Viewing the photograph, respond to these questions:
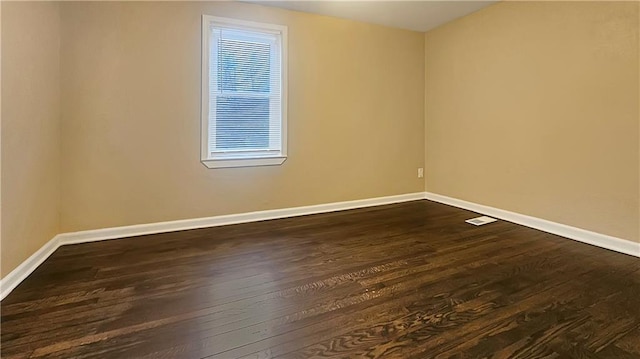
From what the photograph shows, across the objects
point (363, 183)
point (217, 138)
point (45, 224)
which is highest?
point (217, 138)

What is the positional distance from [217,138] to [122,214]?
3.73 feet

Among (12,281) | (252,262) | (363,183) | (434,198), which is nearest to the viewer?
(12,281)

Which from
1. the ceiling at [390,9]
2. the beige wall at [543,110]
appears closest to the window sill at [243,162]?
the ceiling at [390,9]

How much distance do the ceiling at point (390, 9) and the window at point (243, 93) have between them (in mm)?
400

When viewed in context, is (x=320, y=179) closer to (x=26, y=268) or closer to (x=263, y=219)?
(x=263, y=219)

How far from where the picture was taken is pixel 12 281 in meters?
2.08

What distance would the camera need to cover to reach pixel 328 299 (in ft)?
6.45

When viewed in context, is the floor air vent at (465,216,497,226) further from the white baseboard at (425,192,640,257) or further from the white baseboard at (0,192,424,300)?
the white baseboard at (0,192,424,300)

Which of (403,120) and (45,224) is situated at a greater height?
(403,120)

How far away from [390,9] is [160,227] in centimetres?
336

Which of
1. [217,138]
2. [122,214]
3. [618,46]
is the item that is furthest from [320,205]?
[618,46]

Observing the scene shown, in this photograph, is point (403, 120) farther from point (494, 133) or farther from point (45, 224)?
point (45, 224)

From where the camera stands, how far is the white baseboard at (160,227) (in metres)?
2.20

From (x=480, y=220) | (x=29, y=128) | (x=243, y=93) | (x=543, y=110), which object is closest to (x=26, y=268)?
(x=29, y=128)
